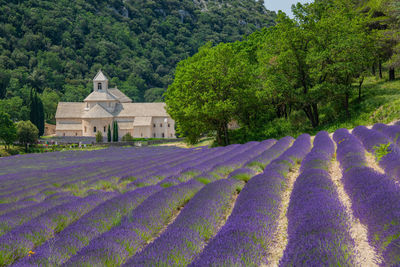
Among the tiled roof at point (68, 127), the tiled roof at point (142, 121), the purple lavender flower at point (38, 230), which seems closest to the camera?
the purple lavender flower at point (38, 230)

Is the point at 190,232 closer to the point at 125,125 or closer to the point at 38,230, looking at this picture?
the point at 38,230

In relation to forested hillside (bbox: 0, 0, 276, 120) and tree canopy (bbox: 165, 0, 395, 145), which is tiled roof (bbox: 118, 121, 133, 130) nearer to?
forested hillside (bbox: 0, 0, 276, 120)

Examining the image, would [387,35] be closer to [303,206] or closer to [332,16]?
[332,16]

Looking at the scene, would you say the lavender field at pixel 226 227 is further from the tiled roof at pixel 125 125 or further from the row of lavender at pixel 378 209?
the tiled roof at pixel 125 125

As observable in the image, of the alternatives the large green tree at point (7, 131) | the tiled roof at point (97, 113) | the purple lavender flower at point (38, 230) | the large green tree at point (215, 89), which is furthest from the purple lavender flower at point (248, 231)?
the tiled roof at point (97, 113)

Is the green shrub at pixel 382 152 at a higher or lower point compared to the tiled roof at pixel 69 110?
lower

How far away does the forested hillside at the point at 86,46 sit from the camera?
107312 millimetres

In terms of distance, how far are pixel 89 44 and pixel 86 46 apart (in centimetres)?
177

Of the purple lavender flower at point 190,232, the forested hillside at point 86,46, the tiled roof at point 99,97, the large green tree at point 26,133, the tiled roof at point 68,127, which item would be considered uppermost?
the forested hillside at point 86,46

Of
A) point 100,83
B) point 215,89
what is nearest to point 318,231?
point 215,89

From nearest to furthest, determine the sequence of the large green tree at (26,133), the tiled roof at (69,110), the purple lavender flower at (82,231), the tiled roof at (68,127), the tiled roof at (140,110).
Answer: the purple lavender flower at (82,231)
the large green tree at (26,133)
the tiled roof at (68,127)
the tiled roof at (69,110)
the tiled roof at (140,110)

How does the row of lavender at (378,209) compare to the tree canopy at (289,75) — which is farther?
the tree canopy at (289,75)

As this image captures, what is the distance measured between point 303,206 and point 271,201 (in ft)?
2.69

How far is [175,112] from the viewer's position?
30812 mm
